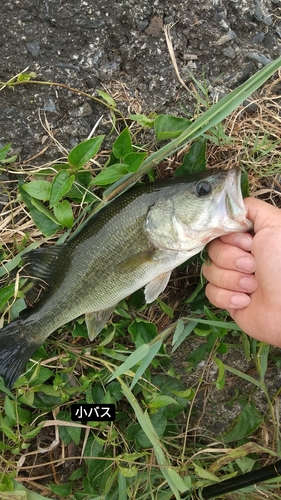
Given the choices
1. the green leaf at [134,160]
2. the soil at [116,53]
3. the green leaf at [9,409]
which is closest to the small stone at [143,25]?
the soil at [116,53]

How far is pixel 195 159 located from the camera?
88.7 inches

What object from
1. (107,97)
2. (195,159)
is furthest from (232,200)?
(107,97)

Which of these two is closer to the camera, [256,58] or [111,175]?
[111,175]

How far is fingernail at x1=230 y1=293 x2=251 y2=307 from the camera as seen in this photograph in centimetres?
223

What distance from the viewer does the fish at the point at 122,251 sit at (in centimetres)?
204

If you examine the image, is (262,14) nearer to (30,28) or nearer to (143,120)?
(143,120)

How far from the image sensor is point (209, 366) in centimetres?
267

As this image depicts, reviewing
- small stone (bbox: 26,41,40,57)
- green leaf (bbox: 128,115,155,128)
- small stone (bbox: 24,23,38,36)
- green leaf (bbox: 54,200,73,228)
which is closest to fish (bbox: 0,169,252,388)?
green leaf (bbox: 54,200,73,228)

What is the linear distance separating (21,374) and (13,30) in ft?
6.22

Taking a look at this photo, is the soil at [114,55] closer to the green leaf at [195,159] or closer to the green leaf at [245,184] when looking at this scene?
the green leaf at [195,159]

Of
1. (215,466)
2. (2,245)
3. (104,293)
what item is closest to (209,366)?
(215,466)

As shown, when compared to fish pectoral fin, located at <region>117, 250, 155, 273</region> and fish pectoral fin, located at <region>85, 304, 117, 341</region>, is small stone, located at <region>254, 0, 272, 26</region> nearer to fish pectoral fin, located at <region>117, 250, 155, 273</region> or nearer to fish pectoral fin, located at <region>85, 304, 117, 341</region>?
fish pectoral fin, located at <region>117, 250, 155, 273</region>

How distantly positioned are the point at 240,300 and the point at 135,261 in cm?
59

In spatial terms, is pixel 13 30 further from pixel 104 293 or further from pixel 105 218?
pixel 104 293
